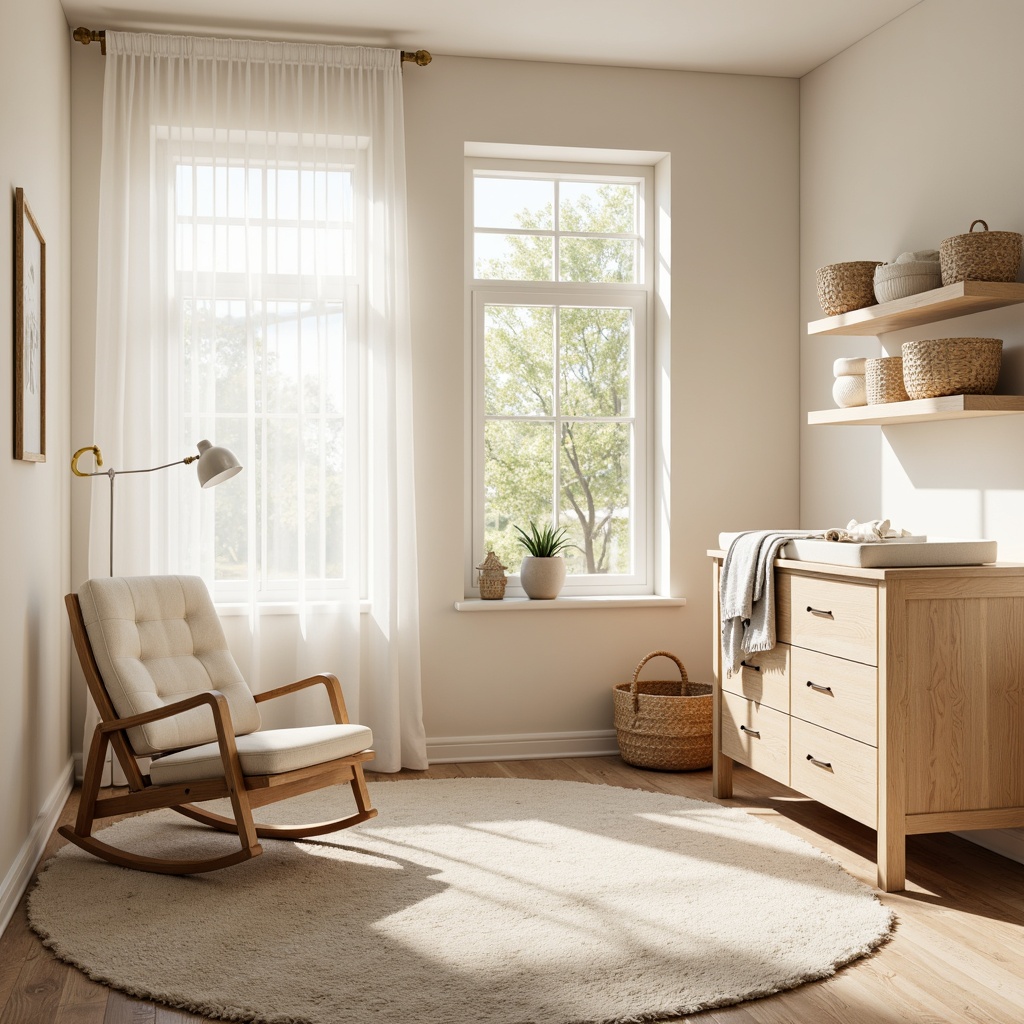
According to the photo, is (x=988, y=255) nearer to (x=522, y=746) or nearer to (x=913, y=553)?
(x=913, y=553)

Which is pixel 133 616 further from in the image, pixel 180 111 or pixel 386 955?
pixel 180 111

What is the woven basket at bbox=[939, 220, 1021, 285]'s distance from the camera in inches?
125

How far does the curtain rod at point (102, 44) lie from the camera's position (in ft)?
13.3

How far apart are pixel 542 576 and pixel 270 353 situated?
1399 millimetres

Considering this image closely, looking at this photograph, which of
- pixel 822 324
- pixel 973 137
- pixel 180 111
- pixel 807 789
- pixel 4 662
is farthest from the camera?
pixel 180 111

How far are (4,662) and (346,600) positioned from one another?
5.25 ft

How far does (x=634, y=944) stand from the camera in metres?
2.54

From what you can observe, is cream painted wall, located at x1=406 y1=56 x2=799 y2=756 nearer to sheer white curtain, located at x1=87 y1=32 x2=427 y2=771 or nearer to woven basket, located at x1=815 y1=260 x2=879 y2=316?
sheer white curtain, located at x1=87 y1=32 x2=427 y2=771

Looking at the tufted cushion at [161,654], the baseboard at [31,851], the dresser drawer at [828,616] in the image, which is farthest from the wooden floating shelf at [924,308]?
the baseboard at [31,851]

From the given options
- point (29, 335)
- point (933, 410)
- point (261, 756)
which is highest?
point (29, 335)

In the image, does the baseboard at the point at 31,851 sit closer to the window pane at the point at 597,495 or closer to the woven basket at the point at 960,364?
the window pane at the point at 597,495

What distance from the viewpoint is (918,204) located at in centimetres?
385

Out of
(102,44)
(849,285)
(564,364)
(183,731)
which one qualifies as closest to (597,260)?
(564,364)

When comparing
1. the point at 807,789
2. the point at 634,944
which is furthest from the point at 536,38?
the point at 634,944
